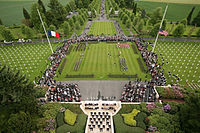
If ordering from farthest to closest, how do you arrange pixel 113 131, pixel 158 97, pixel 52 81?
pixel 52 81
pixel 158 97
pixel 113 131

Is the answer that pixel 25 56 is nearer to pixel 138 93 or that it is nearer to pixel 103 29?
pixel 103 29

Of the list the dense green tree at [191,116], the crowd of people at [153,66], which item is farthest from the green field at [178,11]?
the dense green tree at [191,116]

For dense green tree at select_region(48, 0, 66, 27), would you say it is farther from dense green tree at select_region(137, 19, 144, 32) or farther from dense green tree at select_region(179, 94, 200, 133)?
dense green tree at select_region(179, 94, 200, 133)

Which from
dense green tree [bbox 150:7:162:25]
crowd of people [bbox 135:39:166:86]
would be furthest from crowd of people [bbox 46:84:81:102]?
dense green tree [bbox 150:7:162:25]

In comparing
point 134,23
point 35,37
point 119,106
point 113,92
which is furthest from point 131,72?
point 35,37

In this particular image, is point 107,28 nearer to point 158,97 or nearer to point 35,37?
point 35,37

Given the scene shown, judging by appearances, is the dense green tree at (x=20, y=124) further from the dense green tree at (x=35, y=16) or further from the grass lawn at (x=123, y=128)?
the dense green tree at (x=35, y=16)

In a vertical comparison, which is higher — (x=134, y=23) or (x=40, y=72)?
(x=134, y=23)

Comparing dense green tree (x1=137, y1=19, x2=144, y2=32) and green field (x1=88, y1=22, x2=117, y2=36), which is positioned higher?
dense green tree (x1=137, y1=19, x2=144, y2=32)
